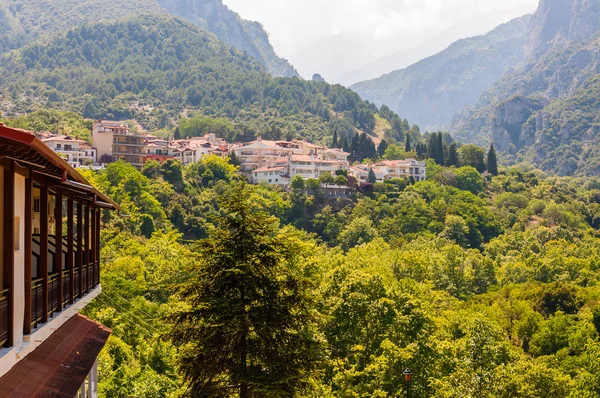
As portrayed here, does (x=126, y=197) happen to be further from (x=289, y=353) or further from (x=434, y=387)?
(x=289, y=353)

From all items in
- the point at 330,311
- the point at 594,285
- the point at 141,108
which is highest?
the point at 141,108

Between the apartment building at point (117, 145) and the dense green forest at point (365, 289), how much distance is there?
8819 mm

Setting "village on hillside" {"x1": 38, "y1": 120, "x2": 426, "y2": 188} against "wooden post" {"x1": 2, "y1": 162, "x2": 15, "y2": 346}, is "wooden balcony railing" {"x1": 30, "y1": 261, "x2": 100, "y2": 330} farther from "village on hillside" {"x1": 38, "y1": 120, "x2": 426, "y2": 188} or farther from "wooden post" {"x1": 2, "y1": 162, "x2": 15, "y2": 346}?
"village on hillside" {"x1": 38, "y1": 120, "x2": 426, "y2": 188}

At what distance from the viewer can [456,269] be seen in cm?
6919

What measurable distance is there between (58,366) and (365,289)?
2155 cm

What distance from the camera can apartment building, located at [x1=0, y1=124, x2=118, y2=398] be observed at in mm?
8914

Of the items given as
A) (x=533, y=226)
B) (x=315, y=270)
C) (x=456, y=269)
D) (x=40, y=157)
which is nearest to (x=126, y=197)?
(x=456, y=269)

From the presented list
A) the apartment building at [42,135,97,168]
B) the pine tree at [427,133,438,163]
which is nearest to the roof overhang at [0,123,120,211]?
the apartment building at [42,135,97,168]

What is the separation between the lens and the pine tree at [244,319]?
16.5 m

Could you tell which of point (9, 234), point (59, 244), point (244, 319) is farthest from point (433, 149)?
point (9, 234)

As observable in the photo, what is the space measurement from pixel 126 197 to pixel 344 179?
3926 cm

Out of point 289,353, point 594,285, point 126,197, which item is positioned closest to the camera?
point 289,353

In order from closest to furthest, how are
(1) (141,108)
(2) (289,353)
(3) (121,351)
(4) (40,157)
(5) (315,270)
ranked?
(4) (40,157), (2) (289,353), (3) (121,351), (5) (315,270), (1) (141,108)

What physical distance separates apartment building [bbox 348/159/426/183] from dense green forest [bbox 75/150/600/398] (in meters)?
6.00
